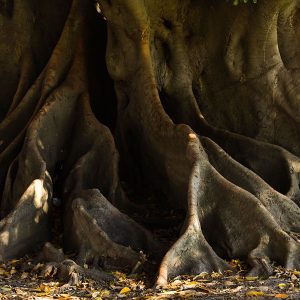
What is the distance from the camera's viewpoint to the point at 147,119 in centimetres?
922

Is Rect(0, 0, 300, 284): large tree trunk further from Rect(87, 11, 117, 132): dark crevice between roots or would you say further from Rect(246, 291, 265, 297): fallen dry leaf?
Rect(246, 291, 265, 297): fallen dry leaf

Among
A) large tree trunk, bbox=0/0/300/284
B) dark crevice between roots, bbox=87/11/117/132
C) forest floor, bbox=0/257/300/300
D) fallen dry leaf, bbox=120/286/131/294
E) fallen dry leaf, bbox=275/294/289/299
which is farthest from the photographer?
dark crevice between roots, bbox=87/11/117/132

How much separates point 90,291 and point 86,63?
509 cm

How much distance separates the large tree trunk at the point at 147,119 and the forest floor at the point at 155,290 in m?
0.69

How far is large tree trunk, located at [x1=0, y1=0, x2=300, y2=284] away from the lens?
754 centimetres

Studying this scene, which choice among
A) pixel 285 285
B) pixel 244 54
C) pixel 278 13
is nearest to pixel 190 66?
pixel 244 54

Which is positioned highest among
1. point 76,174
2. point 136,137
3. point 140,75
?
point 140,75

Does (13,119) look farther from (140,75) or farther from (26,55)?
(140,75)

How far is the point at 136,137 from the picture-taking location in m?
9.73

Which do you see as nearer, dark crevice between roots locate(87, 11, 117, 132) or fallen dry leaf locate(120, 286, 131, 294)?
fallen dry leaf locate(120, 286, 131, 294)

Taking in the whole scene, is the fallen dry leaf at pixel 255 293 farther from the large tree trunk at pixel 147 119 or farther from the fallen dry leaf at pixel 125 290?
the large tree trunk at pixel 147 119

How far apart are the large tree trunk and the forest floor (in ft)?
2.27

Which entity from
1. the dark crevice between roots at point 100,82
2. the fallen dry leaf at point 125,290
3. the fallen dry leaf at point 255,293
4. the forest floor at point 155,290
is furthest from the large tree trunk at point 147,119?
the fallen dry leaf at point 255,293

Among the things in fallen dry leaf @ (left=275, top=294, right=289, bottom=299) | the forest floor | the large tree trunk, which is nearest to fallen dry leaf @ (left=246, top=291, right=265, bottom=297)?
the forest floor
